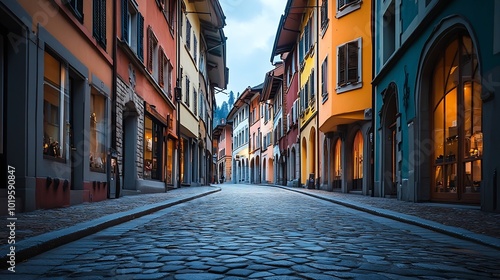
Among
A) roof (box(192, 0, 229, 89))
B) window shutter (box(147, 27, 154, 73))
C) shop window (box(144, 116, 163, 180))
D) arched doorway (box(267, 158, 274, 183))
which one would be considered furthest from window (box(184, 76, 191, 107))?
arched doorway (box(267, 158, 274, 183))

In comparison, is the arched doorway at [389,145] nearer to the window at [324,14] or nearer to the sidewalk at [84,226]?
the window at [324,14]

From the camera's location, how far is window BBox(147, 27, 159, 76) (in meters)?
17.8

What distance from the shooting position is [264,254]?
4848mm

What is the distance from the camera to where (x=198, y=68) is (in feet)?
101

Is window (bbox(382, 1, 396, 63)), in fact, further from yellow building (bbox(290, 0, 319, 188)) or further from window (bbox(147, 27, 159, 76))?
window (bbox(147, 27, 159, 76))

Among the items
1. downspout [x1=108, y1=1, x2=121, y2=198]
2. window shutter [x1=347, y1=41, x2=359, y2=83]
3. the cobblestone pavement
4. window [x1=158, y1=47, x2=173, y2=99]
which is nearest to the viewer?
the cobblestone pavement

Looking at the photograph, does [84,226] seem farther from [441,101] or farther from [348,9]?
[348,9]

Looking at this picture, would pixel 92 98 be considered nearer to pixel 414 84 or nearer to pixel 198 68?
pixel 414 84

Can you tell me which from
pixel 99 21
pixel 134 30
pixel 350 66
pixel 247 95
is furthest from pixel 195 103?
pixel 247 95

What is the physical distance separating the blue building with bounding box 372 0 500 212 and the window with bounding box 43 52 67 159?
820 cm

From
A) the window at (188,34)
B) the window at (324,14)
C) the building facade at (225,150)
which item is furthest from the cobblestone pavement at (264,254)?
the building facade at (225,150)

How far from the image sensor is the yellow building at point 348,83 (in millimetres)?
18500

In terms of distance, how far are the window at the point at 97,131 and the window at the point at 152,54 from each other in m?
5.11

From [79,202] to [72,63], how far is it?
3016 mm
